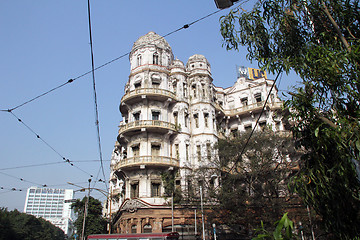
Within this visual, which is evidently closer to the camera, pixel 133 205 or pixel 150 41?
pixel 133 205

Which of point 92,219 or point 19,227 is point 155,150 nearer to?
point 92,219

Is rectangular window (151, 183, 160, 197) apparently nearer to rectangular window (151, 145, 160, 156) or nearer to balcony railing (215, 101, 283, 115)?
rectangular window (151, 145, 160, 156)

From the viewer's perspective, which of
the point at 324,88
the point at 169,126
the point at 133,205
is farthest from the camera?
the point at 169,126

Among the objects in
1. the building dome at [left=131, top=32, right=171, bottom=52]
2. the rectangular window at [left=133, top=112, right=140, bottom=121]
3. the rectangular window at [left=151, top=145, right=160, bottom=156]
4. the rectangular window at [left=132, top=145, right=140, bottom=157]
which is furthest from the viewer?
the building dome at [left=131, top=32, right=171, bottom=52]

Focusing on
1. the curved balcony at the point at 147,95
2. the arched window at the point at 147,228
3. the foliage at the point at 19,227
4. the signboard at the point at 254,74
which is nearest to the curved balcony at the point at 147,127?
the curved balcony at the point at 147,95

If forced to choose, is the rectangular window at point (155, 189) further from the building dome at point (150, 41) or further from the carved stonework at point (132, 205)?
the building dome at point (150, 41)

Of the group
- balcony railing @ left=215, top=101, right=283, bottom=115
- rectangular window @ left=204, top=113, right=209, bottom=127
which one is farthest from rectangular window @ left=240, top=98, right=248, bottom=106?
rectangular window @ left=204, top=113, right=209, bottom=127

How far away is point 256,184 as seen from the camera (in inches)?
1074

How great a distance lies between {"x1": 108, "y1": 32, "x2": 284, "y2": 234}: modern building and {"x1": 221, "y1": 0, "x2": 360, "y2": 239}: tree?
16.8 metres

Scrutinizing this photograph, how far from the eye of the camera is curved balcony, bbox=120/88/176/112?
32.2 meters

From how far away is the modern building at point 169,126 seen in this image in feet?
90.9

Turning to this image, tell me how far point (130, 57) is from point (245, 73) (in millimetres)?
18208

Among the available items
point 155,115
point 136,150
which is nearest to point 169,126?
point 155,115

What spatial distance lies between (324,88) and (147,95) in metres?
24.7
